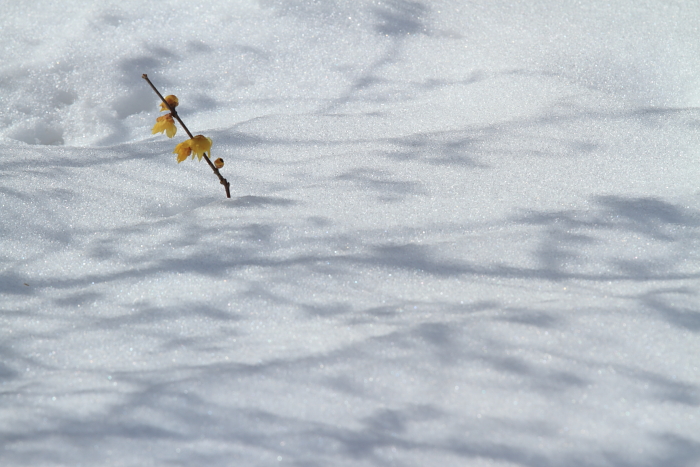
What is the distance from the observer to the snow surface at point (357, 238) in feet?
3.24

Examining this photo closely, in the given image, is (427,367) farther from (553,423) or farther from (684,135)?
(684,135)

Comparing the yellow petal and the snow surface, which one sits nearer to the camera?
the snow surface

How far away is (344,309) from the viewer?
3.98 ft

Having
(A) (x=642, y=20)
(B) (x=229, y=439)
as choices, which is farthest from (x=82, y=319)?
(A) (x=642, y=20)

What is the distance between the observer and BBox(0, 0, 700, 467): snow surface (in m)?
0.99

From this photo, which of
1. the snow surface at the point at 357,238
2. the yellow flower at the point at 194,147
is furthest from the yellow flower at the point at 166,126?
the snow surface at the point at 357,238

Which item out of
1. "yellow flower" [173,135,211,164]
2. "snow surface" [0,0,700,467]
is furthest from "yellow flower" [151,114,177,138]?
"snow surface" [0,0,700,467]

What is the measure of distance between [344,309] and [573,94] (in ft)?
4.25

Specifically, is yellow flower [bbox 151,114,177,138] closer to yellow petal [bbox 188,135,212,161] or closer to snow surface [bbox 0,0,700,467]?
yellow petal [bbox 188,135,212,161]

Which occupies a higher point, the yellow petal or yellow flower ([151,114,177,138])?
yellow flower ([151,114,177,138])

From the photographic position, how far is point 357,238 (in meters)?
1.42

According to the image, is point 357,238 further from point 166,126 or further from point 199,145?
point 166,126

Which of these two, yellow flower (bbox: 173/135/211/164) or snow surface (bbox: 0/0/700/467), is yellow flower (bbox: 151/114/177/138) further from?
snow surface (bbox: 0/0/700/467)

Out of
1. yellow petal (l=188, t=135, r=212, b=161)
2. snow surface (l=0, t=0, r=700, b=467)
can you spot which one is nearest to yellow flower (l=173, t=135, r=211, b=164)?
yellow petal (l=188, t=135, r=212, b=161)
